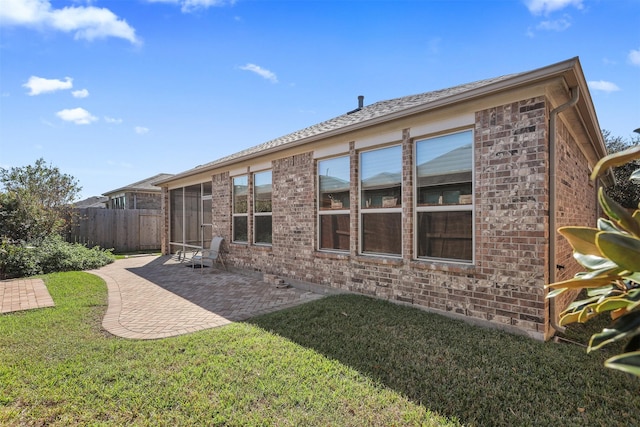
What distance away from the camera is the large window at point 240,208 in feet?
30.5

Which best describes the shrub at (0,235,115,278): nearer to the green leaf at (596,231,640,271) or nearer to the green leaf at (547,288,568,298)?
the green leaf at (547,288,568,298)

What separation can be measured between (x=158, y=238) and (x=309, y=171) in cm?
1233

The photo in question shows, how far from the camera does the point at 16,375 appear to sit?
128 inches

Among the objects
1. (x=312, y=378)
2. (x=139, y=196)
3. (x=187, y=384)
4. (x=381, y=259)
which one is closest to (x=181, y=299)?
(x=187, y=384)

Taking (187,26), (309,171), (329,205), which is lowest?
(329,205)

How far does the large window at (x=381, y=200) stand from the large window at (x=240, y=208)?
13.5 feet

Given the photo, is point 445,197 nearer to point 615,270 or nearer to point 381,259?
point 381,259

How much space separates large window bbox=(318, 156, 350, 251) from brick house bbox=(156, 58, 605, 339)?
3cm

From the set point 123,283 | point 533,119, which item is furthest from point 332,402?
point 123,283

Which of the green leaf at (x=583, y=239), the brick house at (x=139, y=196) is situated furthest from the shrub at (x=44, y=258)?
the green leaf at (x=583, y=239)

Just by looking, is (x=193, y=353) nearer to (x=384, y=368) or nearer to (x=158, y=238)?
(x=384, y=368)

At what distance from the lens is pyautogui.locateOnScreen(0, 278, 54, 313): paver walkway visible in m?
5.85

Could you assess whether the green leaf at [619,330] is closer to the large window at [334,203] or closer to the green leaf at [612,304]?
the green leaf at [612,304]

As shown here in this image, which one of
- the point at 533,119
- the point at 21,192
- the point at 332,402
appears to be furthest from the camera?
the point at 21,192
